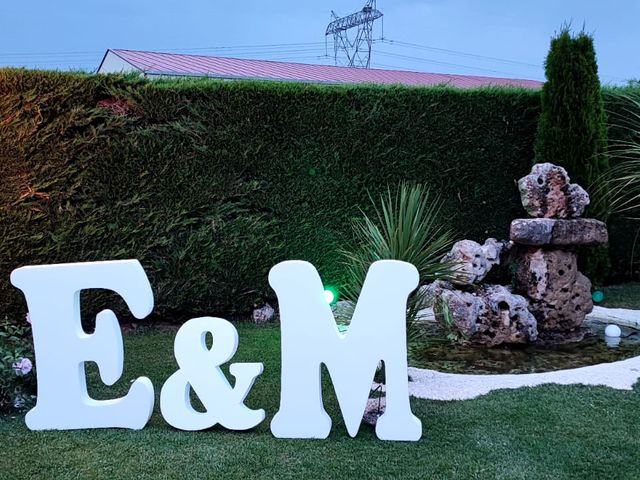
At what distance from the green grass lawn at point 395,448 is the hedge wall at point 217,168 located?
7.76ft

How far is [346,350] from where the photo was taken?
2756 mm

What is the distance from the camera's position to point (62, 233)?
5.04 m

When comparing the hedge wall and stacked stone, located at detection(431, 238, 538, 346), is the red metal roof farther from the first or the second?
stacked stone, located at detection(431, 238, 538, 346)

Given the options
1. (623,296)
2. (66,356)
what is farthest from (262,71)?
(66,356)

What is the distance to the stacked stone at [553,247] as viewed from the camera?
16.1 feet

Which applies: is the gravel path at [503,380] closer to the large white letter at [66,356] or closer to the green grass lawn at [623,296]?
the large white letter at [66,356]

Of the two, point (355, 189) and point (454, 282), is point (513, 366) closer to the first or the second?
point (454, 282)

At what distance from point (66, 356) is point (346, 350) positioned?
4.85 feet

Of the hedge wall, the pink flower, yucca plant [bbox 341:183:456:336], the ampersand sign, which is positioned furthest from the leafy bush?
yucca plant [bbox 341:183:456:336]

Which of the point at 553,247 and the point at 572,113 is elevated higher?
the point at 572,113

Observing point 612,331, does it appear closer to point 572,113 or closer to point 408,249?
point 408,249

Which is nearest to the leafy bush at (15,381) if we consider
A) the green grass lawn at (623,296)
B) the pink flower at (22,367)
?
the pink flower at (22,367)

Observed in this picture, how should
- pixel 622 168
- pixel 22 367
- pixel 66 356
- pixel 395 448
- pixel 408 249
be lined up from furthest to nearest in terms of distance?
pixel 622 168 < pixel 408 249 < pixel 22 367 < pixel 66 356 < pixel 395 448

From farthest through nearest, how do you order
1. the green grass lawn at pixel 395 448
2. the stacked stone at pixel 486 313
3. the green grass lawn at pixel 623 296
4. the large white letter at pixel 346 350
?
the green grass lawn at pixel 623 296
the stacked stone at pixel 486 313
the large white letter at pixel 346 350
the green grass lawn at pixel 395 448
